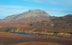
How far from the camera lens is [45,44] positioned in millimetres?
33812
